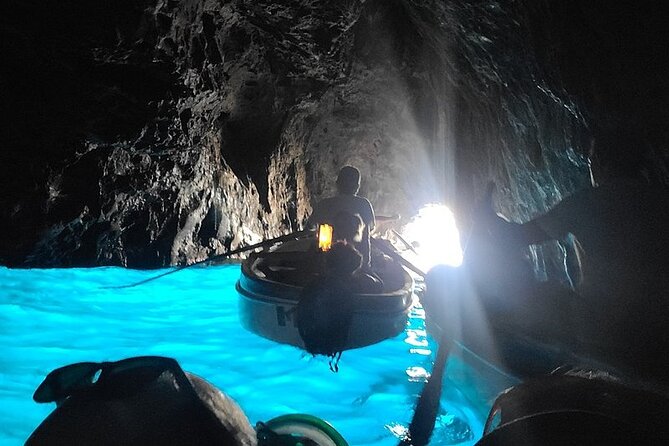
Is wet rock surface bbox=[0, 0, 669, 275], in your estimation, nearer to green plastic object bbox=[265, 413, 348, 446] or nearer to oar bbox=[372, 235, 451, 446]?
oar bbox=[372, 235, 451, 446]

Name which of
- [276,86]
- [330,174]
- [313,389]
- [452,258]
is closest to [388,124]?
[330,174]

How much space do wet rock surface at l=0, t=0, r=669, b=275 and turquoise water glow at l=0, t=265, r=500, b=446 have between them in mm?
2383

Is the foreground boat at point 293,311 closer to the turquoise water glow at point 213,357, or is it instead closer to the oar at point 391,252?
the turquoise water glow at point 213,357

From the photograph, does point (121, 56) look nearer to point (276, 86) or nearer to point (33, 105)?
point (33, 105)

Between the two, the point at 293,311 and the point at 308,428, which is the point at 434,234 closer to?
the point at 293,311

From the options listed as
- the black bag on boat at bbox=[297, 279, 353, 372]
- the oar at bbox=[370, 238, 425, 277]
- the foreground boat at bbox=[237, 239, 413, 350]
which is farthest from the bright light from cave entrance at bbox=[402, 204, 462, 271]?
the black bag on boat at bbox=[297, 279, 353, 372]

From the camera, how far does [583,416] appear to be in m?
1.63

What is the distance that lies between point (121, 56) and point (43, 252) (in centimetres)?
446

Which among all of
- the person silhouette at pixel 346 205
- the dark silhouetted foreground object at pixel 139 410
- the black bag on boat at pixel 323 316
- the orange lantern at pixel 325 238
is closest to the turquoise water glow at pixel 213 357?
the black bag on boat at pixel 323 316

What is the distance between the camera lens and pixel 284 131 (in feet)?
45.3

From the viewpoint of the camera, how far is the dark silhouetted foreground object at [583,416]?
1514mm

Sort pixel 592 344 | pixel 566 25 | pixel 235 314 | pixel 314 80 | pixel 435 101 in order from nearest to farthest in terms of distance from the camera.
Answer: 1. pixel 592 344
2. pixel 566 25
3. pixel 235 314
4. pixel 435 101
5. pixel 314 80

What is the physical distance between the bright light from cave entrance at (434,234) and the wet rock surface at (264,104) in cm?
496

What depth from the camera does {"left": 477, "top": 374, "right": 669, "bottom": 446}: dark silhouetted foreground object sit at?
151 centimetres
